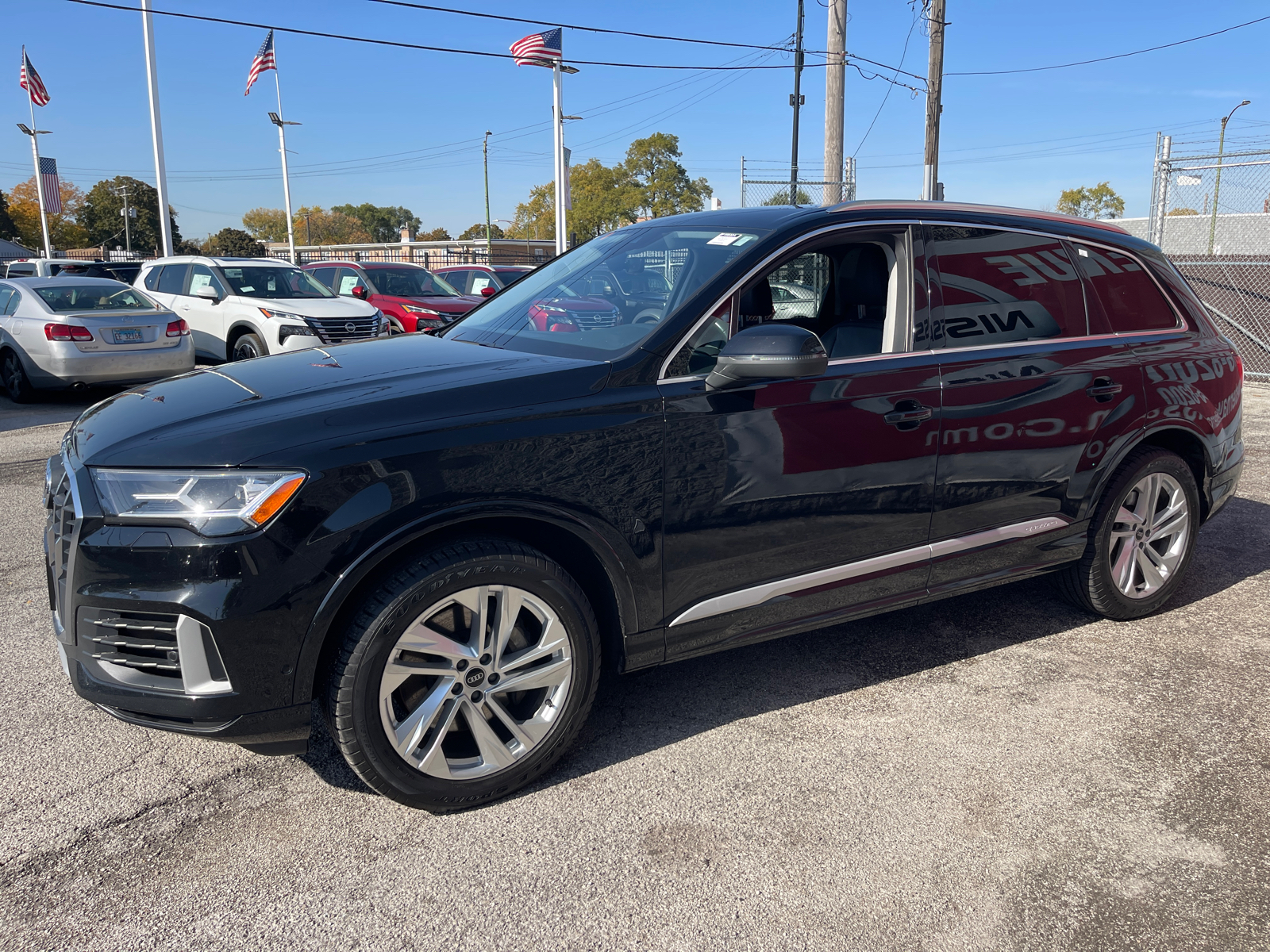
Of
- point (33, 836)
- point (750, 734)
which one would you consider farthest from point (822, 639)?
point (33, 836)

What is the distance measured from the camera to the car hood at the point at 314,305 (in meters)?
12.3

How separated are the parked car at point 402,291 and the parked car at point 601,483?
36.4ft

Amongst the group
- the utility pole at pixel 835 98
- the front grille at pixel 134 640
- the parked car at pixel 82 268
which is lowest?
the front grille at pixel 134 640

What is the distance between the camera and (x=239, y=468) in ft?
8.11

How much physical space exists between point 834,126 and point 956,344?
12.7m

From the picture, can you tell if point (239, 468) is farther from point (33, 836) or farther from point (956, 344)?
point (956, 344)

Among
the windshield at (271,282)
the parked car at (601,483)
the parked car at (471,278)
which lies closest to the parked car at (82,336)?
the windshield at (271,282)

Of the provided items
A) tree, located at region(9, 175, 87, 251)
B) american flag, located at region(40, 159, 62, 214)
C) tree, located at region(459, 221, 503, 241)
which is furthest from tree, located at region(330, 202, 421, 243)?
american flag, located at region(40, 159, 62, 214)

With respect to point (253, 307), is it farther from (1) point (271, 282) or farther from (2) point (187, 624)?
(2) point (187, 624)

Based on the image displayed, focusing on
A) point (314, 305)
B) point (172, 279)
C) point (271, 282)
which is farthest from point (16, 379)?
point (314, 305)

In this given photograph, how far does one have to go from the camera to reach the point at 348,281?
15.8m

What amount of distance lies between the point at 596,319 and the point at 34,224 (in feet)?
345

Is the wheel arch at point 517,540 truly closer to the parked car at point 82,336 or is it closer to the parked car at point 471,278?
the parked car at point 82,336

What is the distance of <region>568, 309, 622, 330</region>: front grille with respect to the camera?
330 centimetres
